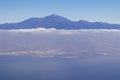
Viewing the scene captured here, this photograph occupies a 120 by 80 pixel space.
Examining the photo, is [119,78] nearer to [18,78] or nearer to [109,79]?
[109,79]

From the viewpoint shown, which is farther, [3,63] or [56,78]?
[3,63]

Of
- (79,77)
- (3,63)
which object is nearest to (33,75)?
(79,77)

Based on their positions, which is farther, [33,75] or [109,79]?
[33,75]

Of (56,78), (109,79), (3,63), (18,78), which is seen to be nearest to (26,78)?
(18,78)

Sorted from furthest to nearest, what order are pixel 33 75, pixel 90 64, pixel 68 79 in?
pixel 90 64 < pixel 33 75 < pixel 68 79

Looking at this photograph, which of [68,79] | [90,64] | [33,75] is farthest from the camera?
[90,64]

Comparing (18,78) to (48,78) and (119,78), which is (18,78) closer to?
(48,78)

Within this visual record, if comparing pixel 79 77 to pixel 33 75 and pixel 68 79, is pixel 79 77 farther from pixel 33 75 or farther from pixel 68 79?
pixel 33 75

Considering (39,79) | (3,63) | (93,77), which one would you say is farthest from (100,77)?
(3,63)
